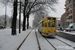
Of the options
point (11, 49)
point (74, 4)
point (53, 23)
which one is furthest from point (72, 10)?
point (11, 49)

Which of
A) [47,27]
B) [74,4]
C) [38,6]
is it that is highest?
[74,4]

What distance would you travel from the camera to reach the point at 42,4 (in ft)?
70.6

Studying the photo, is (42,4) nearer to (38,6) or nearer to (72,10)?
(38,6)

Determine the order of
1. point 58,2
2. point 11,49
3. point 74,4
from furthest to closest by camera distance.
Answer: point 74,4 → point 58,2 → point 11,49

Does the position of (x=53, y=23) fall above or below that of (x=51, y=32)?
above

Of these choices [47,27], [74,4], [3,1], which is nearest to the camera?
[47,27]

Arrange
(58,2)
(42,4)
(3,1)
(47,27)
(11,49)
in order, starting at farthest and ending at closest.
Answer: (42,4)
(58,2)
(3,1)
(47,27)
(11,49)

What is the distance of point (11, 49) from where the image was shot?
18.5 ft

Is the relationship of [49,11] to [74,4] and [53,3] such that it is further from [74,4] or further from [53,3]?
[74,4]

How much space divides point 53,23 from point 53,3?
10053 mm

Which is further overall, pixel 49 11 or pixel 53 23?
pixel 49 11

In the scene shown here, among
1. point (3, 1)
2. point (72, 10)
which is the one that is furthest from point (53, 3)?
point (72, 10)

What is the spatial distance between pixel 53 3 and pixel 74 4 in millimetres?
24763

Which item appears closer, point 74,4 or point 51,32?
point 51,32
